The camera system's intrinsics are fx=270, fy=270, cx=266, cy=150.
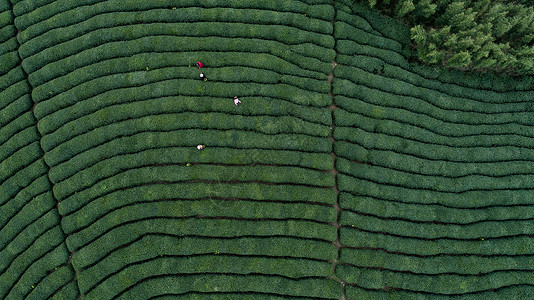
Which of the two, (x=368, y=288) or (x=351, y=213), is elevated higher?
(x=351, y=213)

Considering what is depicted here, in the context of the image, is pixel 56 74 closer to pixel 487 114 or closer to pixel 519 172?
pixel 487 114

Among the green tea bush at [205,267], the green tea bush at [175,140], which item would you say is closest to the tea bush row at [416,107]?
the green tea bush at [175,140]

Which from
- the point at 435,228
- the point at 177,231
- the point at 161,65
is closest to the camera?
the point at 177,231

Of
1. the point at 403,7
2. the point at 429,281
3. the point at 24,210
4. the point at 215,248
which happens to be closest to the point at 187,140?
the point at 215,248

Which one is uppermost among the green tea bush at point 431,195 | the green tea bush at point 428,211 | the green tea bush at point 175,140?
the green tea bush at point 175,140

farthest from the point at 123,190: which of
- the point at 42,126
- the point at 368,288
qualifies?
the point at 368,288

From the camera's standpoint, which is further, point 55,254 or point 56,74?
point 56,74

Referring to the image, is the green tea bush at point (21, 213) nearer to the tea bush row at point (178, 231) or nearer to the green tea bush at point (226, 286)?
the tea bush row at point (178, 231)

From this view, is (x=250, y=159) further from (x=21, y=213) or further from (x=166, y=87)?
(x=21, y=213)

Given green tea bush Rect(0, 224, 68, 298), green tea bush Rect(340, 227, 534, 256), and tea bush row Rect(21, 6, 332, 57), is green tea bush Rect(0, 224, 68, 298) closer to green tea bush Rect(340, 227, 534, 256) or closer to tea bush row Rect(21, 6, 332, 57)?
tea bush row Rect(21, 6, 332, 57)
